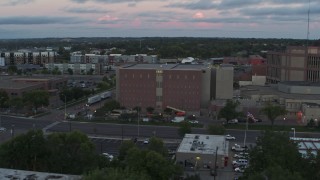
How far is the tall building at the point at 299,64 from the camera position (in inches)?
1467

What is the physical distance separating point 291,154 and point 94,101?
2264 cm

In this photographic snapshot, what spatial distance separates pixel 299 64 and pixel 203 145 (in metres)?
22.3

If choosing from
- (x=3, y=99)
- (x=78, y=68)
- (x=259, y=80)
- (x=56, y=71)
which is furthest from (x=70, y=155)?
(x=78, y=68)

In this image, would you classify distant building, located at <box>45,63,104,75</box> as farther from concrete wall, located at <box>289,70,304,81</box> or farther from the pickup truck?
the pickup truck

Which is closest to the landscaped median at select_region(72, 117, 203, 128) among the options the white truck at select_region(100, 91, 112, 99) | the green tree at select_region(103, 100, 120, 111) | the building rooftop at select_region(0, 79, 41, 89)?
the green tree at select_region(103, 100, 120, 111)

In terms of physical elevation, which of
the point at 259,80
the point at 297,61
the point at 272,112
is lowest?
the point at 272,112

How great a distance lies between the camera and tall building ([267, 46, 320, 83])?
122ft

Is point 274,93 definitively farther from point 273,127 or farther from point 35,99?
point 35,99

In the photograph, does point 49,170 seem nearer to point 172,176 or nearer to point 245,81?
point 172,176

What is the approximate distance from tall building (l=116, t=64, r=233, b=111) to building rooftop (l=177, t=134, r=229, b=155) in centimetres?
931

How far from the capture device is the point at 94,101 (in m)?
34.1

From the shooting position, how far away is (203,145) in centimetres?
1894

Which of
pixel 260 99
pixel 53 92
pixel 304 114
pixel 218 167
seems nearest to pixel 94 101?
pixel 53 92

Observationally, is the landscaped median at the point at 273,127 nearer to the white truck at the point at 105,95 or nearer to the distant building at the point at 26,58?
the white truck at the point at 105,95
